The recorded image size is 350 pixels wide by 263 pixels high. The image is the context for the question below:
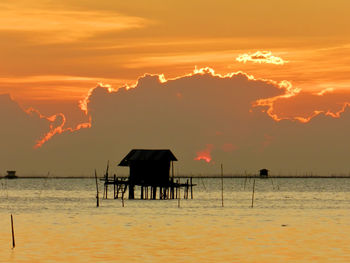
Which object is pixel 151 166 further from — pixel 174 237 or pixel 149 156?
pixel 174 237

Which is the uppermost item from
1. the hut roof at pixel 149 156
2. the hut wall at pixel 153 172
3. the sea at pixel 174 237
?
the hut roof at pixel 149 156

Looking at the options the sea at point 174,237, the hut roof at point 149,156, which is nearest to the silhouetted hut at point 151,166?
the hut roof at point 149,156

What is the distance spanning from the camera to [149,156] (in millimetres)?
94188

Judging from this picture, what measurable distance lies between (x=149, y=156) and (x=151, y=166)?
116cm

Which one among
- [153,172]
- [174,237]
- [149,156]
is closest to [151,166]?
[153,172]

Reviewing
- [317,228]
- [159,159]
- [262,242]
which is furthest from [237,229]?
[159,159]

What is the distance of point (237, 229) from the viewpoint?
182ft

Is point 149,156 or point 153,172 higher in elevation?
point 149,156

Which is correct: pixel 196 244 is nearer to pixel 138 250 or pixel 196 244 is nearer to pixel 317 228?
pixel 138 250

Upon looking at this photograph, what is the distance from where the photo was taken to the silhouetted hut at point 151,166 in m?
93.6

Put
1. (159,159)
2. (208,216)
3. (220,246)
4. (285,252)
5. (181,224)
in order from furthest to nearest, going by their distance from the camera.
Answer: (159,159)
(208,216)
(181,224)
(220,246)
(285,252)

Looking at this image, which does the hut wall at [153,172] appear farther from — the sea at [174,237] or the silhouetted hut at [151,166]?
the sea at [174,237]

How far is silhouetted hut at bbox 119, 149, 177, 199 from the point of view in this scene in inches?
3684

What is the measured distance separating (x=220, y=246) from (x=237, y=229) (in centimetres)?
1145
